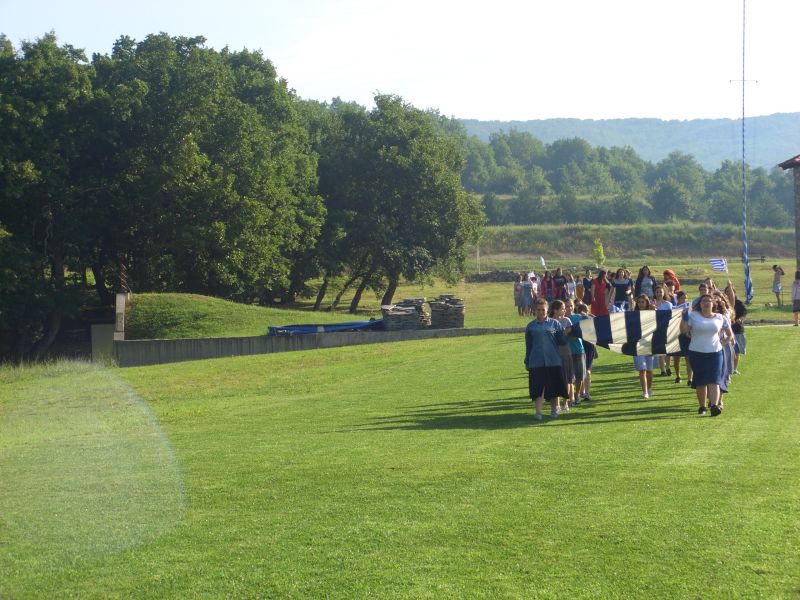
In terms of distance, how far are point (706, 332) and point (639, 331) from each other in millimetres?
3108

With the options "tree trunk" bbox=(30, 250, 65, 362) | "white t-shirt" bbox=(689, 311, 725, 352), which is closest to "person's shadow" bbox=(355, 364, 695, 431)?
"white t-shirt" bbox=(689, 311, 725, 352)

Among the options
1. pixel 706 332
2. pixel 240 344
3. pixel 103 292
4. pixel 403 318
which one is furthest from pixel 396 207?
pixel 706 332

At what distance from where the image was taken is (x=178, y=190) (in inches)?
1826

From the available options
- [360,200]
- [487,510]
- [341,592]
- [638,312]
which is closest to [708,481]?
[487,510]

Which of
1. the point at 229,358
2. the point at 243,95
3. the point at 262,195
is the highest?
the point at 243,95

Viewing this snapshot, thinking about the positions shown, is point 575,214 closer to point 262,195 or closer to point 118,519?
point 262,195

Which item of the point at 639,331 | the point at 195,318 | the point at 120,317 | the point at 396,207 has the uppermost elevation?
the point at 396,207

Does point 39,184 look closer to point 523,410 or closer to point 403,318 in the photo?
point 403,318

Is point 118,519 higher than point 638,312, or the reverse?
point 638,312

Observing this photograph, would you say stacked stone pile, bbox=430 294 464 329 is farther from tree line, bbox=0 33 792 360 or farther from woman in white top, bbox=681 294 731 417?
woman in white top, bbox=681 294 731 417

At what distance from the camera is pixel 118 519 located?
9.86m

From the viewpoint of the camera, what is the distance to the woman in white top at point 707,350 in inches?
603

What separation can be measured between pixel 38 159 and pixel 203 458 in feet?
113

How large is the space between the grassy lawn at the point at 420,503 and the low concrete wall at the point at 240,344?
1682 centimetres
